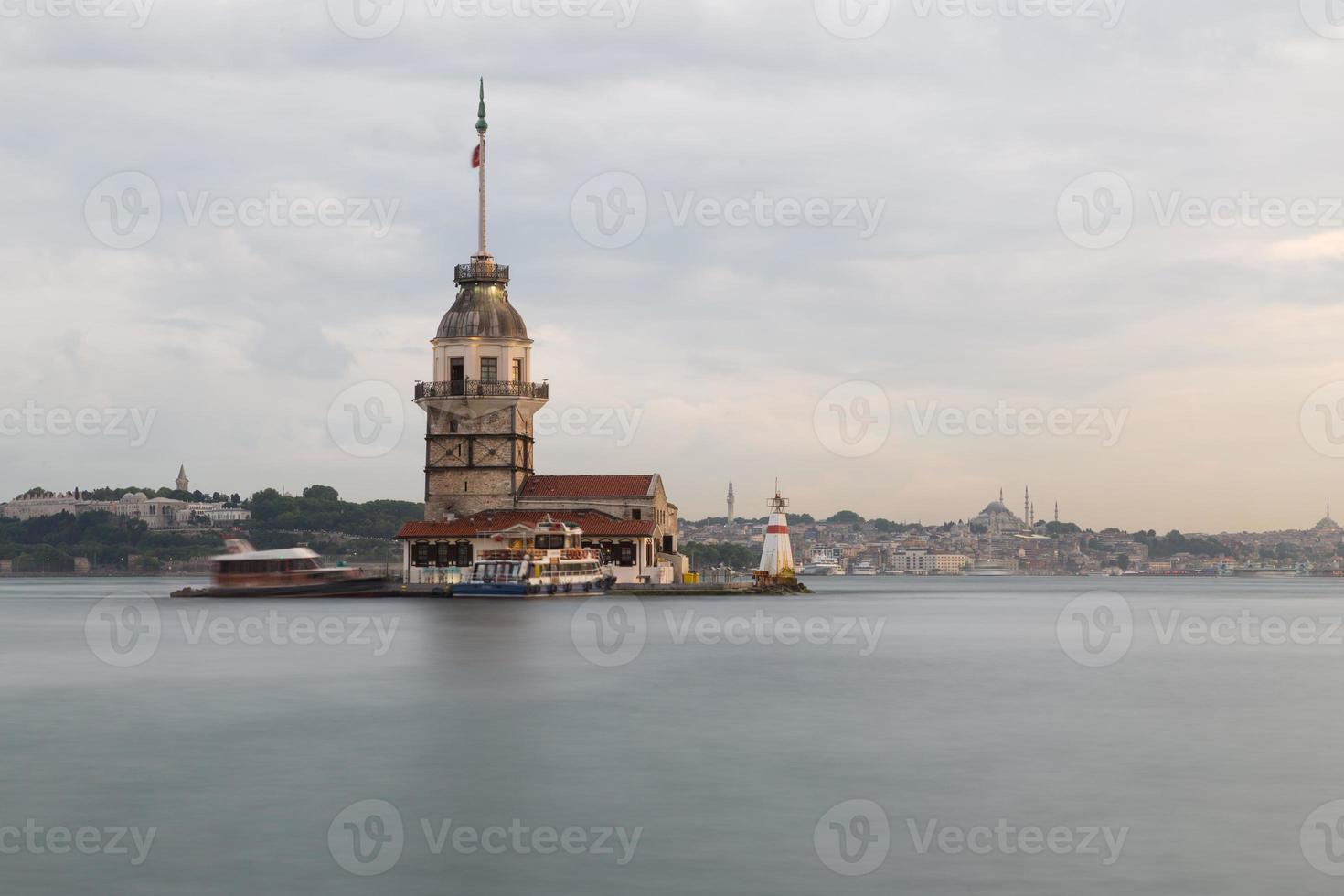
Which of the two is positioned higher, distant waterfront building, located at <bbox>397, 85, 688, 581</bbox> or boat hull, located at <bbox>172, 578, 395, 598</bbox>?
distant waterfront building, located at <bbox>397, 85, 688, 581</bbox>

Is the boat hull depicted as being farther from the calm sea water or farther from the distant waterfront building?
the calm sea water

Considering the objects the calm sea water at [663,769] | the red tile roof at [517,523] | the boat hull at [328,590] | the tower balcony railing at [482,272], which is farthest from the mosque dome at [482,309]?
the calm sea water at [663,769]

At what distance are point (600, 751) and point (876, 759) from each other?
5.41 m

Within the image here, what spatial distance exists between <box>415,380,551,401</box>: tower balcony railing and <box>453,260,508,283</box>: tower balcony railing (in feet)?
24.3

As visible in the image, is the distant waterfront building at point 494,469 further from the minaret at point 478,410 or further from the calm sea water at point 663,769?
the calm sea water at point 663,769

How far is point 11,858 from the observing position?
19.6 m

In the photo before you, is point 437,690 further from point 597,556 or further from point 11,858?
point 597,556

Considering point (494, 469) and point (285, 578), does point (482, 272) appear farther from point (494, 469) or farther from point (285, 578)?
point (285, 578)

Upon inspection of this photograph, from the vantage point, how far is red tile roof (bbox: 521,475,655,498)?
95.0 meters

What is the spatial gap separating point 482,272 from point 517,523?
17887 millimetres

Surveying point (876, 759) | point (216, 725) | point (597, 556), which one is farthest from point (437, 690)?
point (597, 556)

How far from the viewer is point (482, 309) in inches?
3816

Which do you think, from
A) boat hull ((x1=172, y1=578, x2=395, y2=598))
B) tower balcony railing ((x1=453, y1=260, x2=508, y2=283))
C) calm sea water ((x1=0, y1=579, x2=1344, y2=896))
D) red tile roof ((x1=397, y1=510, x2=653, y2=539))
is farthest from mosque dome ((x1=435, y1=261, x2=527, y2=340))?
calm sea water ((x1=0, y1=579, x2=1344, y2=896))

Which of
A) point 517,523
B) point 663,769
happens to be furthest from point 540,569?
point 663,769
